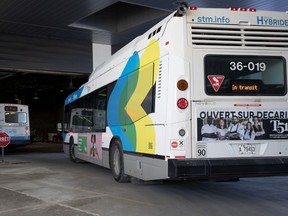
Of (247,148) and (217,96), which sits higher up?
(217,96)

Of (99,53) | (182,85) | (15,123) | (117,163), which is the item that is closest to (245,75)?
(182,85)

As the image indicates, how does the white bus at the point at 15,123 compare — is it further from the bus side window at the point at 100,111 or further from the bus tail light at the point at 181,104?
the bus tail light at the point at 181,104

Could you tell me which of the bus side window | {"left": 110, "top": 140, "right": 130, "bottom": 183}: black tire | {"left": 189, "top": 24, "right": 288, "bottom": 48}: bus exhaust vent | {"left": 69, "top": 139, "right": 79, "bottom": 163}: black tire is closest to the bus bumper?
{"left": 189, "top": 24, "right": 288, "bottom": 48}: bus exhaust vent

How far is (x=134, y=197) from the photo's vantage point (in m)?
8.31

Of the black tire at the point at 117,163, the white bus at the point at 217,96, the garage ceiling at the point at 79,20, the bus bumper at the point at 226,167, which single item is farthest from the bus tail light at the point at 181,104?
the garage ceiling at the point at 79,20

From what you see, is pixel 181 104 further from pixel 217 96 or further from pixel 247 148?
pixel 247 148

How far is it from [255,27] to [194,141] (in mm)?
2369

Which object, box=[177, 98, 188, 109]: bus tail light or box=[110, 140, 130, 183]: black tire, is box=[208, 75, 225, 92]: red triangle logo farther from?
box=[110, 140, 130, 183]: black tire

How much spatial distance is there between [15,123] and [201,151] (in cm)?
1918

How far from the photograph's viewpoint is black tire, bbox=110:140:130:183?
9.94 m

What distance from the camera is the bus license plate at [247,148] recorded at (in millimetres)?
7285

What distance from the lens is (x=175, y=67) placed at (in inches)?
283

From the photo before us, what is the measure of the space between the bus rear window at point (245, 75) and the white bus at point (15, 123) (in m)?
18.8

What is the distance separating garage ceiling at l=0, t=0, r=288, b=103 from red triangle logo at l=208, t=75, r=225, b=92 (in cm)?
969
